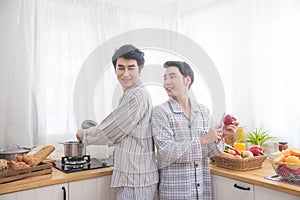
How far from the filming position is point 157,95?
122 centimetres

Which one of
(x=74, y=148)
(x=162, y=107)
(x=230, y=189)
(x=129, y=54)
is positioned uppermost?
(x=129, y=54)

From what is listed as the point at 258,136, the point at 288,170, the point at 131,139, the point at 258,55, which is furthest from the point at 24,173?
the point at 258,55

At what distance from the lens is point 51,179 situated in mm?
1409

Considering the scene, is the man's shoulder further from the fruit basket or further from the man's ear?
the fruit basket

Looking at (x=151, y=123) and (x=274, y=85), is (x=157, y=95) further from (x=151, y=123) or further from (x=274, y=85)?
(x=274, y=85)

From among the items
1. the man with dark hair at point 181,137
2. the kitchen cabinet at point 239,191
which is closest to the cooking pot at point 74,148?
the man with dark hair at point 181,137

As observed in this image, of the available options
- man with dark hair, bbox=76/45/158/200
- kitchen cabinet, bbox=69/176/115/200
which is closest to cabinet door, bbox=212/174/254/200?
man with dark hair, bbox=76/45/158/200

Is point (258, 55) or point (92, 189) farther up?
point (258, 55)

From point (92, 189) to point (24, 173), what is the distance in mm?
362

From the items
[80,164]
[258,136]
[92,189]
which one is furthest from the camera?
[258,136]

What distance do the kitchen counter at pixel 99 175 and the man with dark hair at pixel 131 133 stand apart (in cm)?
21

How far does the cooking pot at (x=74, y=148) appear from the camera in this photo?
1.62 m

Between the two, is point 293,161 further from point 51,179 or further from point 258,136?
point 51,179

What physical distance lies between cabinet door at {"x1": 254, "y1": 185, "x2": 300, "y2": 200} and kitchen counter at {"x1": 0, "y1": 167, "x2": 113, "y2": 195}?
2.59 ft
